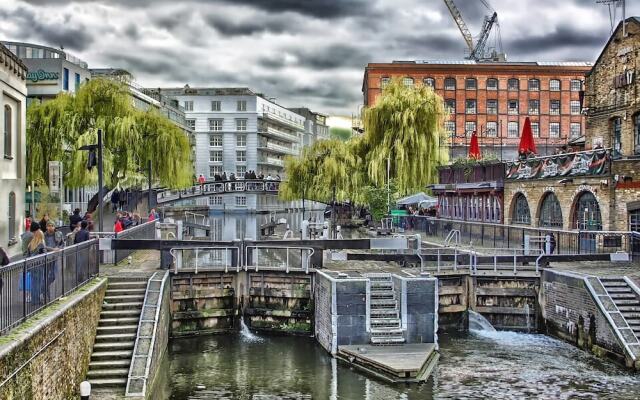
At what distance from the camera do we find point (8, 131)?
2770 centimetres

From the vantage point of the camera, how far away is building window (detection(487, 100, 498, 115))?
8200 cm

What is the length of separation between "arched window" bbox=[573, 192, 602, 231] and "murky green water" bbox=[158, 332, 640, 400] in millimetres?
9455

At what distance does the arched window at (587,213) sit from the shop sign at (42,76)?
34616 mm

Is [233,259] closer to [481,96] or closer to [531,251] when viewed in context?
[531,251]

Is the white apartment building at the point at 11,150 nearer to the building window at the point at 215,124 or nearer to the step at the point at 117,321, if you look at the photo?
the step at the point at 117,321

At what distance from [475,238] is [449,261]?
7.81 metres

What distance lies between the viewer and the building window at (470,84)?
8181 centimetres

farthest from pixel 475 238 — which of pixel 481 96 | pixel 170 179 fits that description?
pixel 481 96

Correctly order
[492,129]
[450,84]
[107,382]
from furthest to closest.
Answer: [450,84]
[492,129]
[107,382]

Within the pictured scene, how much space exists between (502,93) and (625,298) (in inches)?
2470

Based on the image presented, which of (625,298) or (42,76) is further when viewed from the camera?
(42,76)

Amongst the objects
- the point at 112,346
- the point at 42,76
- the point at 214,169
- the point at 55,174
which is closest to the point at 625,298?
the point at 112,346

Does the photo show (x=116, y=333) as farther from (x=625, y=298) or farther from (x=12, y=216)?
(x=625, y=298)

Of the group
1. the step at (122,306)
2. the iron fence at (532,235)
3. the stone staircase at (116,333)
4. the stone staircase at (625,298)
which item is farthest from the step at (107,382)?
the iron fence at (532,235)
